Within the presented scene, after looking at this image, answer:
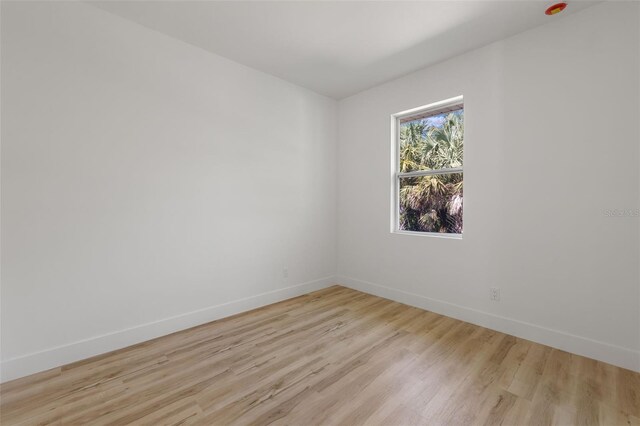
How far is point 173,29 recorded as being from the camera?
8.32ft

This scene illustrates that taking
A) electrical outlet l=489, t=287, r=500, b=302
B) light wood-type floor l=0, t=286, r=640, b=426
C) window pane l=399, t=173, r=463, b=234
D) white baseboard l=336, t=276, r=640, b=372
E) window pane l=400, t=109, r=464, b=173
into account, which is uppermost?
window pane l=400, t=109, r=464, b=173

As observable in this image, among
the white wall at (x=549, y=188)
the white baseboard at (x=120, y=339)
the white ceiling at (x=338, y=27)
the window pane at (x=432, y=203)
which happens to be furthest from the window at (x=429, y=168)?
the white baseboard at (x=120, y=339)

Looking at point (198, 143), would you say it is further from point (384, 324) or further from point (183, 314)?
point (384, 324)

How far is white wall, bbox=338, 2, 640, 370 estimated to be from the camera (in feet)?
6.91

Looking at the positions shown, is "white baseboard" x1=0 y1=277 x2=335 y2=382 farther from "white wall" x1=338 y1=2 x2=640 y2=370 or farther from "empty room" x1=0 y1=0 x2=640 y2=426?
"white wall" x1=338 y1=2 x2=640 y2=370

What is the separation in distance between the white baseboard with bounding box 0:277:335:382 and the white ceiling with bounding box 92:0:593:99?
2650mm

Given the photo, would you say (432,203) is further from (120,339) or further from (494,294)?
(120,339)

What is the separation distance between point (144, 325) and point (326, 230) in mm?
2441

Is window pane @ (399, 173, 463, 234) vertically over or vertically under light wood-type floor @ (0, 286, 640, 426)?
over

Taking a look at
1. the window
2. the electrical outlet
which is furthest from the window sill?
the electrical outlet

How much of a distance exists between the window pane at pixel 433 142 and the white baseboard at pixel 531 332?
5.06 feet

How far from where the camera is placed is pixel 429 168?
3.37m

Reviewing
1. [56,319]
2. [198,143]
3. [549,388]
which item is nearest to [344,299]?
[549,388]

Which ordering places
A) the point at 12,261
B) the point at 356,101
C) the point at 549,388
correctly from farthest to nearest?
1. the point at 356,101
2. the point at 12,261
3. the point at 549,388
